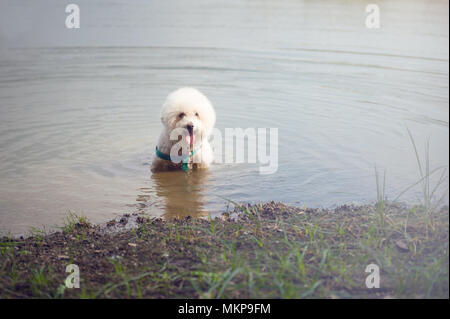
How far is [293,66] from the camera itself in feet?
38.7

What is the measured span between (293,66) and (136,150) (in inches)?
240

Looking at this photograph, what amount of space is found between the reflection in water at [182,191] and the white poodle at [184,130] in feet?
0.39

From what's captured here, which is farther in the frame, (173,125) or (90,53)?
(90,53)

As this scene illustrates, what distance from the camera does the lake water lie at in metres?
5.47

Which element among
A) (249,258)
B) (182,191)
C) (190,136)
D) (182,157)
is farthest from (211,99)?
(249,258)

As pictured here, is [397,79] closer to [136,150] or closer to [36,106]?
[136,150]

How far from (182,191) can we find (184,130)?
0.72 meters

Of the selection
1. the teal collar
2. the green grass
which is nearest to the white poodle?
the teal collar

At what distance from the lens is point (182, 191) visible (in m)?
5.59

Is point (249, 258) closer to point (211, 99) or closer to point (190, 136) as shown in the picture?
point (190, 136)

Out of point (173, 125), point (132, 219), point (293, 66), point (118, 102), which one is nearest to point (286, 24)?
point (293, 66)

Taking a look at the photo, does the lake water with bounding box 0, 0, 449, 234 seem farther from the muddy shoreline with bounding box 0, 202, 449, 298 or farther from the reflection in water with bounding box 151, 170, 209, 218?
the muddy shoreline with bounding box 0, 202, 449, 298

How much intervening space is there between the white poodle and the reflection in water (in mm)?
118

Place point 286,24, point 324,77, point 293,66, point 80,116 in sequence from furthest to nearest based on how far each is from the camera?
point 286,24 < point 293,66 < point 324,77 < point 80,116
